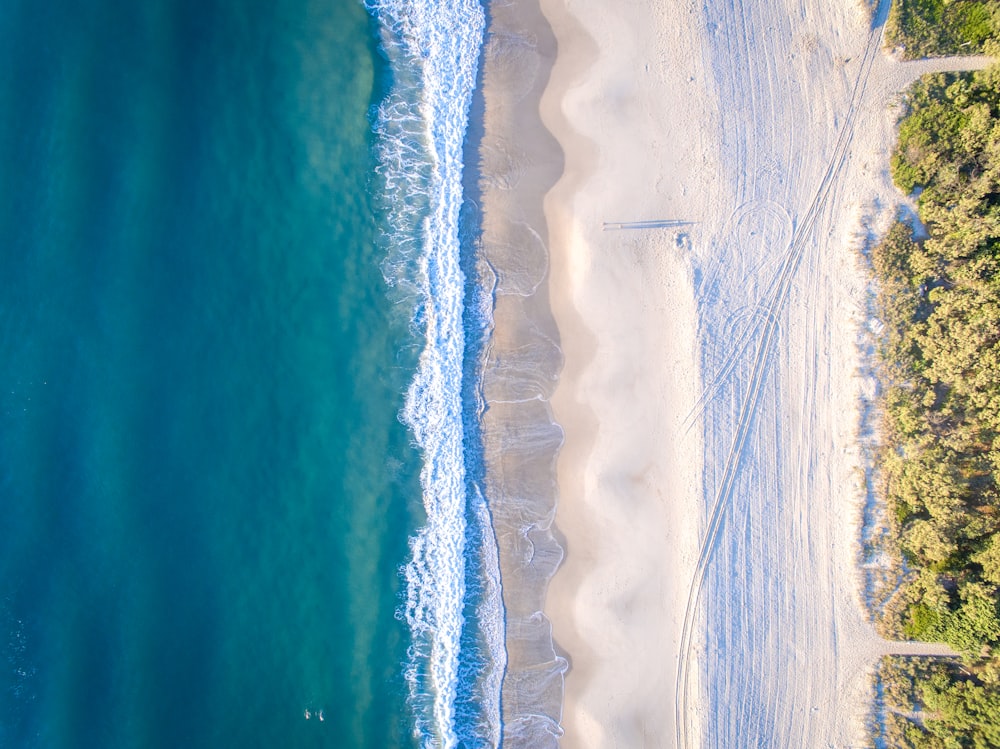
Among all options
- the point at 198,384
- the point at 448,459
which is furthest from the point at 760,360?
the point at 198,384

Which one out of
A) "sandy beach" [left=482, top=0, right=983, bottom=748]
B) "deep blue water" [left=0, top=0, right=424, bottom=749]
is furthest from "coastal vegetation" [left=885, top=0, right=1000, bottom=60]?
"deep blue water" [left=0, top=0, right=424, bottom=749]

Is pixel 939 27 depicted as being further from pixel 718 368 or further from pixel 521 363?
pixel 521 363

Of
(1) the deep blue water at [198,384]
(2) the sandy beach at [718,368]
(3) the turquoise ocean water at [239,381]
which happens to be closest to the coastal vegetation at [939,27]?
(2) the sandy beach at [718,368]

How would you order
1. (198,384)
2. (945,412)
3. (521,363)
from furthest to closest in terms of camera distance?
(521,363) → (198,384) → (945,412)

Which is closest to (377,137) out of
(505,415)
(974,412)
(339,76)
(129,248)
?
(339,76)

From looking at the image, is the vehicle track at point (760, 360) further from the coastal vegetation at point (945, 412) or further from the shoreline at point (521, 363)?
the shoreline at point (521, 363)

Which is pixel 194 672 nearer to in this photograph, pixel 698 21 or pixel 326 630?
pixel 326 630
